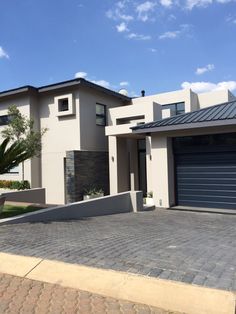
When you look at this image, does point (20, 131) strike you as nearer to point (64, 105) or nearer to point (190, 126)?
point (64, 105)

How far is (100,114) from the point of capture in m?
21.8

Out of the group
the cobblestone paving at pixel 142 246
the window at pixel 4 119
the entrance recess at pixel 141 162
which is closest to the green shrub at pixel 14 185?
the window at pixel 4 119

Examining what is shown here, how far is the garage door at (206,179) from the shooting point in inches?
560

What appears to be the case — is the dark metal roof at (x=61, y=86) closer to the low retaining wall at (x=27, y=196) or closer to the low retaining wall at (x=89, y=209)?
the low retaining wall at (x=27, y=196)

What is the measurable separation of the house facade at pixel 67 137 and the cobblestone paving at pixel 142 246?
819 centimetres

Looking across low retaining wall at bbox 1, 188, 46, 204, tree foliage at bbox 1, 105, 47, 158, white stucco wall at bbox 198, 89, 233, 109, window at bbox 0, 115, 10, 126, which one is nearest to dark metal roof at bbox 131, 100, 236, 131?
tree foliage at bbox 1, 105, 47, 158

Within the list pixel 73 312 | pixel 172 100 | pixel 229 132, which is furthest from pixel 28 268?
pixel 172 100

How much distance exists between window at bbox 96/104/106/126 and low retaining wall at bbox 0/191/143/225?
742 cm

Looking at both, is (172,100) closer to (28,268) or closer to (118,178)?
(118,178)

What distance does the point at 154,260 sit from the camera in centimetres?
623

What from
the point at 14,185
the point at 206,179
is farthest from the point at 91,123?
the point at 206,179

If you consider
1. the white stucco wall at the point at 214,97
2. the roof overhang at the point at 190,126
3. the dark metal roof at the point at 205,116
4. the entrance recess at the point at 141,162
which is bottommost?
the entrance recess at the point at 141,162

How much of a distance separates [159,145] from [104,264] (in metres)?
10.2

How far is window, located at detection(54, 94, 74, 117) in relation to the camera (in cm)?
1998
